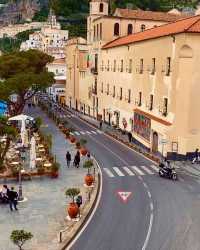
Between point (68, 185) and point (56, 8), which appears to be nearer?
point (68, 185)

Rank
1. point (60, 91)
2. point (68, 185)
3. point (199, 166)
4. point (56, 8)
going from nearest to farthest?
point (68, 185) → point (199, 166) → point (60, 91) → point (56, 8)

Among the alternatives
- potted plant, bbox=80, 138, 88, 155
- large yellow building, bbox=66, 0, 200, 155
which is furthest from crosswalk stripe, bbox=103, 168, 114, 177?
large yellow building, bbox=66, 0, 200, 155

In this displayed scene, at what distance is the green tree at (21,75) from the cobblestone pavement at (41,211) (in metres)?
18.8

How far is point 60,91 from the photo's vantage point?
346 feet

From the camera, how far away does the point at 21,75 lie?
49.1m

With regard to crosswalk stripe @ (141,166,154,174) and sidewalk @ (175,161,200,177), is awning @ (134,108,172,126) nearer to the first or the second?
sidewalk @ (175,161,200,177)

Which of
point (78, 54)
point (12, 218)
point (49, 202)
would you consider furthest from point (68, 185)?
point (78, 54)

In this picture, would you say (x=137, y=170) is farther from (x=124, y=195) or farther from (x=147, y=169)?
(x=124, y=195)

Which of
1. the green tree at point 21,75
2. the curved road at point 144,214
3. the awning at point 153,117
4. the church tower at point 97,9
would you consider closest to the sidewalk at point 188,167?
the curved road at point 144,214

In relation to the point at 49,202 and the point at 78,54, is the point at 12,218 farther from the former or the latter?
the point at 78,54

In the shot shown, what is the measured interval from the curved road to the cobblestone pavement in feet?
5.28

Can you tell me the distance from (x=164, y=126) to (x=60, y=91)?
2781 inches

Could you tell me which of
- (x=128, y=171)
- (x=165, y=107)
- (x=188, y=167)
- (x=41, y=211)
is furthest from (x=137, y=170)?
(x=41, y=211)

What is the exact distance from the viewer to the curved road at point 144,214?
18.4 metres
